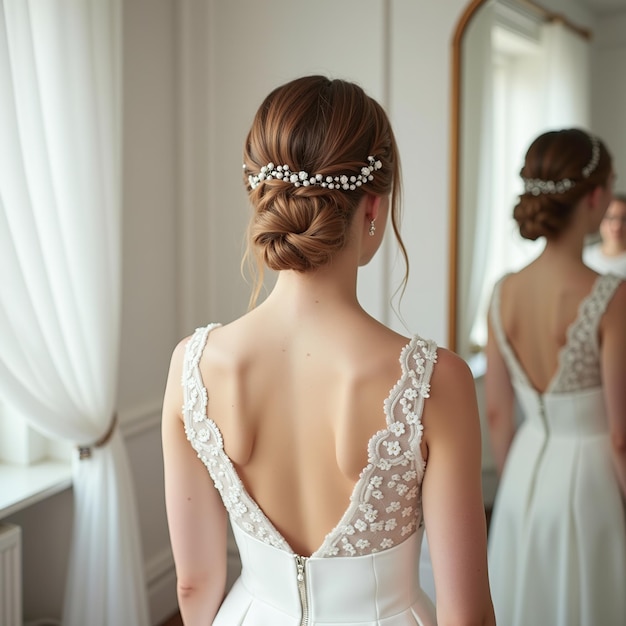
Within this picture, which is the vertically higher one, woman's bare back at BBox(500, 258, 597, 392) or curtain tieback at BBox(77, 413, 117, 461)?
woman's bare back at BBox(500, 258, 597, 392)

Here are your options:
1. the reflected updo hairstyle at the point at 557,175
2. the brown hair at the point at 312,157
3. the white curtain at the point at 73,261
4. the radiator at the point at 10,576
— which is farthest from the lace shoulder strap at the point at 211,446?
the reflected updo hairstyle at the point at 557,175

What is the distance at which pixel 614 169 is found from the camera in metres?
2.11

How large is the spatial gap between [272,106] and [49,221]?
1.17m

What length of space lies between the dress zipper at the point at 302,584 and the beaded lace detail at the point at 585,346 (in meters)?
1.08

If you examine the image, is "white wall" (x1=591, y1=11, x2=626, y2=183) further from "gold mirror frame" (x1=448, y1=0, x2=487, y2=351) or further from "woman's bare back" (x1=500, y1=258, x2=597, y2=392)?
"gold mirror frame" (x1=448, y1=0, x2=487, y2=351)

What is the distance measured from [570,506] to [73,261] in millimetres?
1588

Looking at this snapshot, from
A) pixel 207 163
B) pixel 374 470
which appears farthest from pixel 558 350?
pixel 207 163

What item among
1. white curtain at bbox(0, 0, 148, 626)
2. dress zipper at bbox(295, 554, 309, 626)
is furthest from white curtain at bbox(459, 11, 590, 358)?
dress zipper at bbox(295, 554, 309, 626)

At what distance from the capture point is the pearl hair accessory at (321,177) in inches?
43.1

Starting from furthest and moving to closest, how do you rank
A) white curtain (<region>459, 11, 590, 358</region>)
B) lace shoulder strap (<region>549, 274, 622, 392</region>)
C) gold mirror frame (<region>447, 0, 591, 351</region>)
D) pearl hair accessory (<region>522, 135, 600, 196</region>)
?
gold mirror frame (<region>447, 0, 591, 351</region>), white curtain (<region>459, 11, 590, 358</region>), pearl hair accessory (<region>522, 135, 600, 196</region>), lace shoulder strap (<region>549, 274, 622, 392</region>)

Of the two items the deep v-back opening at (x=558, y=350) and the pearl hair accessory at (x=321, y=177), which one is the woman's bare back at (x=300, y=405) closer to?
the pearl hair accessory at (x=321, y=177)

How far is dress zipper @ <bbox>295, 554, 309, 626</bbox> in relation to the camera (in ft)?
4.10

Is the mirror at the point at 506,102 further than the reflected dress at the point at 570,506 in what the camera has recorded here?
Yes

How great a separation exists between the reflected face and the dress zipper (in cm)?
132
